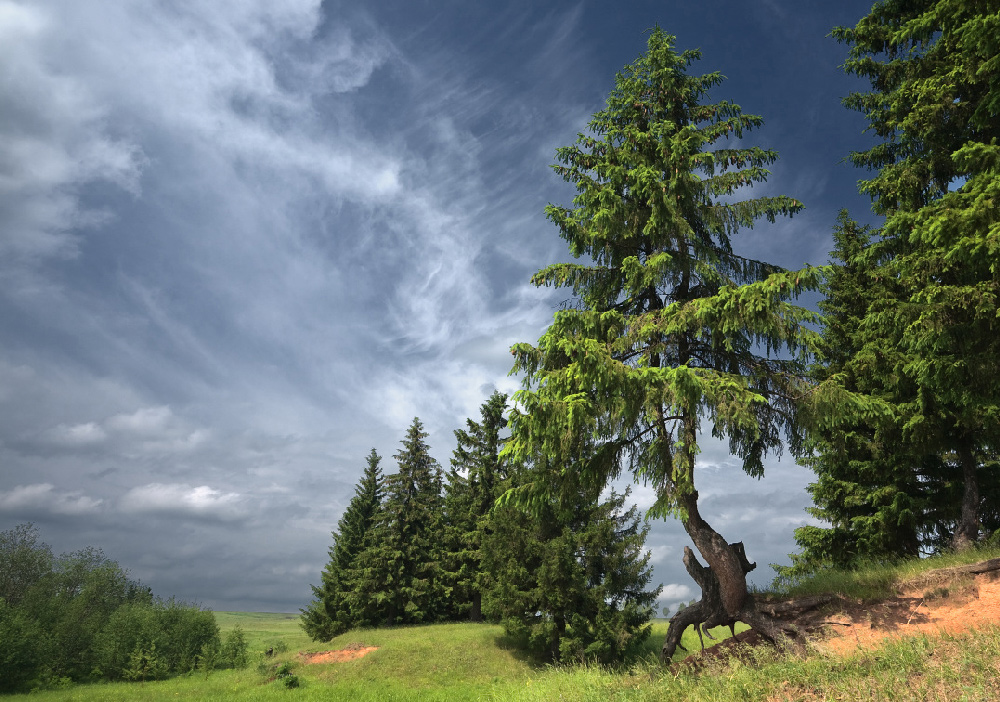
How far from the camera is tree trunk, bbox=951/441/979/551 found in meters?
15.9

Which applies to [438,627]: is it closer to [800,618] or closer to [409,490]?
[409,490]

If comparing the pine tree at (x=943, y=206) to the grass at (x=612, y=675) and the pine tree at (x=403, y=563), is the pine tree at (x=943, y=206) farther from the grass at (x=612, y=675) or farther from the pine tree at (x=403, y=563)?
the pine tree at (x=403, y=563)

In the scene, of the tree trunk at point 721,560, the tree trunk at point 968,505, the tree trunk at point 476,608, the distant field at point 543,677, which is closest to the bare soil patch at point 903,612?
the tree trunk at point 721,560

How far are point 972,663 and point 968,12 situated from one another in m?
13.0

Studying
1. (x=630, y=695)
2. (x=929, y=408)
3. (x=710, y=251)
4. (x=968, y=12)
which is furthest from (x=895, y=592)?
(x=968, y=12)

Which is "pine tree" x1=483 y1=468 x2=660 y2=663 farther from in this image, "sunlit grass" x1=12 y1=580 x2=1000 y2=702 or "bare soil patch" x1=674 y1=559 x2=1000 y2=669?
"bare soil patch" x1=674 y1=559 x2=1000 y2=669

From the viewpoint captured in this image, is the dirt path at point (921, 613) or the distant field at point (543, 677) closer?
the distant field at point (543, 677)

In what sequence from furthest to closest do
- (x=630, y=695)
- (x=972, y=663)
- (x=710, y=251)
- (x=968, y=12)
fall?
(x=710, y=251)
(x=968, y=12)
(x=630, y=695)
(x=972, y=663)

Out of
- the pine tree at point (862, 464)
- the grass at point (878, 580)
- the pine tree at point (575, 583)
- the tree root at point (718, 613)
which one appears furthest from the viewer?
the pine tree at point (575, 583)

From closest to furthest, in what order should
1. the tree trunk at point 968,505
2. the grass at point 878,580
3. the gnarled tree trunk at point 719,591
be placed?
the gnarled tree trunk at point 719,591
the grass at point 878,580
the tree trunk at point 968,505

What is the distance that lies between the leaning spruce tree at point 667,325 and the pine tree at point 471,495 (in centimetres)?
2145

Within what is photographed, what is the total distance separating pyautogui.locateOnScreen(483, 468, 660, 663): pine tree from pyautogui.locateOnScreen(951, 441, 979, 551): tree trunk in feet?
37.5

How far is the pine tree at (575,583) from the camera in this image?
74.4ft

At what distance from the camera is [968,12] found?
37.1 feet
